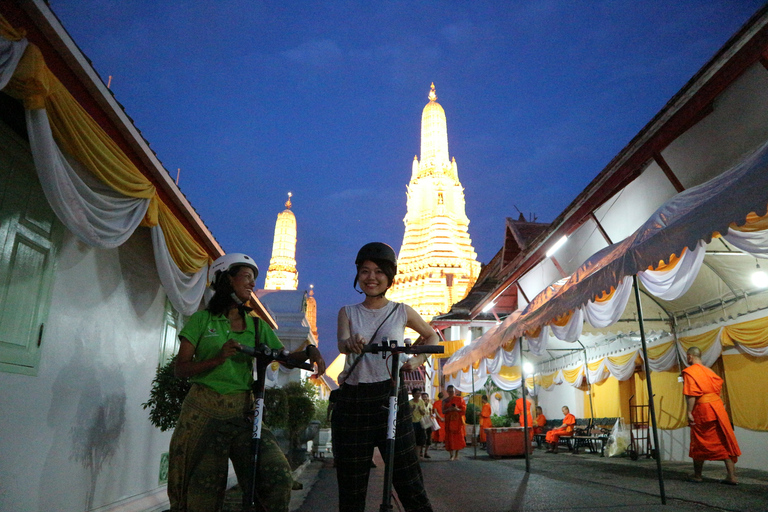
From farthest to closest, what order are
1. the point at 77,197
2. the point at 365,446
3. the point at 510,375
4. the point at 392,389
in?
the point at 510,375
the point at 77,197
the point at 365,446
the point at 392,389

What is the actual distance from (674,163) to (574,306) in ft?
Answer: 11.3

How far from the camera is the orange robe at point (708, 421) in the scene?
756 centimetres

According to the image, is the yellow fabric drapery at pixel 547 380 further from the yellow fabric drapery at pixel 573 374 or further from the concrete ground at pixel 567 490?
the concrete ground at pixel 567 490

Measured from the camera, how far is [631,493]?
260 inches

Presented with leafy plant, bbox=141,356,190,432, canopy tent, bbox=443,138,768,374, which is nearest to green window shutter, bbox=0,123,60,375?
leafy plant, bbox=141,356,190,432

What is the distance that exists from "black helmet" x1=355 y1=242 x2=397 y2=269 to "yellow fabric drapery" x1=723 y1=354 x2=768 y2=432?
9527mm

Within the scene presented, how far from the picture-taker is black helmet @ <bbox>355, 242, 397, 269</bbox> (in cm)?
303

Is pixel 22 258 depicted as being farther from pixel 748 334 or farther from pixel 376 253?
pixel 748 334

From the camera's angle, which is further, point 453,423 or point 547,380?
point 547,380

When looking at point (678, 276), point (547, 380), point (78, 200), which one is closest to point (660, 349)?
point (678, 276)

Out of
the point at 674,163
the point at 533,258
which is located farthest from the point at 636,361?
the point at 674,163

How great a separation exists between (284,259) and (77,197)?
56.6 meters

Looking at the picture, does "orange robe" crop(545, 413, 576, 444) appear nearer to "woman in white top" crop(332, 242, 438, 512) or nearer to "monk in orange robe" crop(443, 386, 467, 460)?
"monk in orange robe" crop(443, 386, 467, 460)

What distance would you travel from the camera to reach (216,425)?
2777mm
